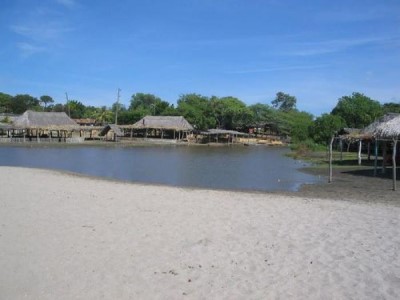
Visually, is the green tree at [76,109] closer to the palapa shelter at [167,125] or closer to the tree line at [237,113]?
the tree line at [237,113]

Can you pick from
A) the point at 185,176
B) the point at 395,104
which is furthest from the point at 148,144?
the point at 395,104

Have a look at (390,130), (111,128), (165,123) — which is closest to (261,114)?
(165,123)

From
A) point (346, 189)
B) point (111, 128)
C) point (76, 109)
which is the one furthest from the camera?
point (76, 109)

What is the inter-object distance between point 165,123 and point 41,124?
19202 mm

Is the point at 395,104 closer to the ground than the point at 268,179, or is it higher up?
higher up

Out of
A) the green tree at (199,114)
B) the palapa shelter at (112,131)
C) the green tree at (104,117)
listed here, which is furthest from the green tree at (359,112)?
the green tree at (104,117)

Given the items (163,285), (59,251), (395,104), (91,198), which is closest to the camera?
(163,285)

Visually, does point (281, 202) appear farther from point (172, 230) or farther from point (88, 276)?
point (88, 276)

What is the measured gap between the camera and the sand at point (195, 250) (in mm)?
5684

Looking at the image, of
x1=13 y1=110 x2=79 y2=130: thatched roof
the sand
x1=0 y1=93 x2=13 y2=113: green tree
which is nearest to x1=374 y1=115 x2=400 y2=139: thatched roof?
the sand

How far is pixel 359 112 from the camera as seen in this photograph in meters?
62.1

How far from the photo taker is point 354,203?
1297cm

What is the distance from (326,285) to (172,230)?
374 centimetres

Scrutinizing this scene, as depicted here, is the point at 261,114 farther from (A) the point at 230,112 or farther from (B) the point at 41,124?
(B) the point at 41,124
